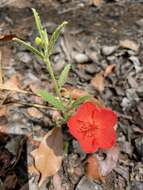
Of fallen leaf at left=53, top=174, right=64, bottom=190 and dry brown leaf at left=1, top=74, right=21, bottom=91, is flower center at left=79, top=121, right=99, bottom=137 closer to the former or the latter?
A: fallen leaf at left=53, top=174, right=64, bottom=190

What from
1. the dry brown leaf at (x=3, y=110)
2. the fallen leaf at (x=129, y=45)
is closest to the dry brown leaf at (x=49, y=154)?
the dry brown leaf at (x=3, y=110)

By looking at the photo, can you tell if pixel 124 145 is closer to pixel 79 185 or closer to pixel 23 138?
pixel 79 185

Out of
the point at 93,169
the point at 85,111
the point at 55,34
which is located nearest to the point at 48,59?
the point at 55,34

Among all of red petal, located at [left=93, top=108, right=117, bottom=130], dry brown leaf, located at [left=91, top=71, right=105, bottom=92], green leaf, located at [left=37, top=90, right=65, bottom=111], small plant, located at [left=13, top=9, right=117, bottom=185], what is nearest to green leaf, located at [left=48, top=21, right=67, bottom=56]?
small plant, located at [left=13, top=9, right=117, bottom=185]

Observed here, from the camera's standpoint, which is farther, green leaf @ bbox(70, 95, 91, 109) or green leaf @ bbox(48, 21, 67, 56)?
green leaf @ bbox(70, 95, 91, 109)

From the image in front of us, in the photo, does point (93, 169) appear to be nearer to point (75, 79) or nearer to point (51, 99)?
point (51, 99)
